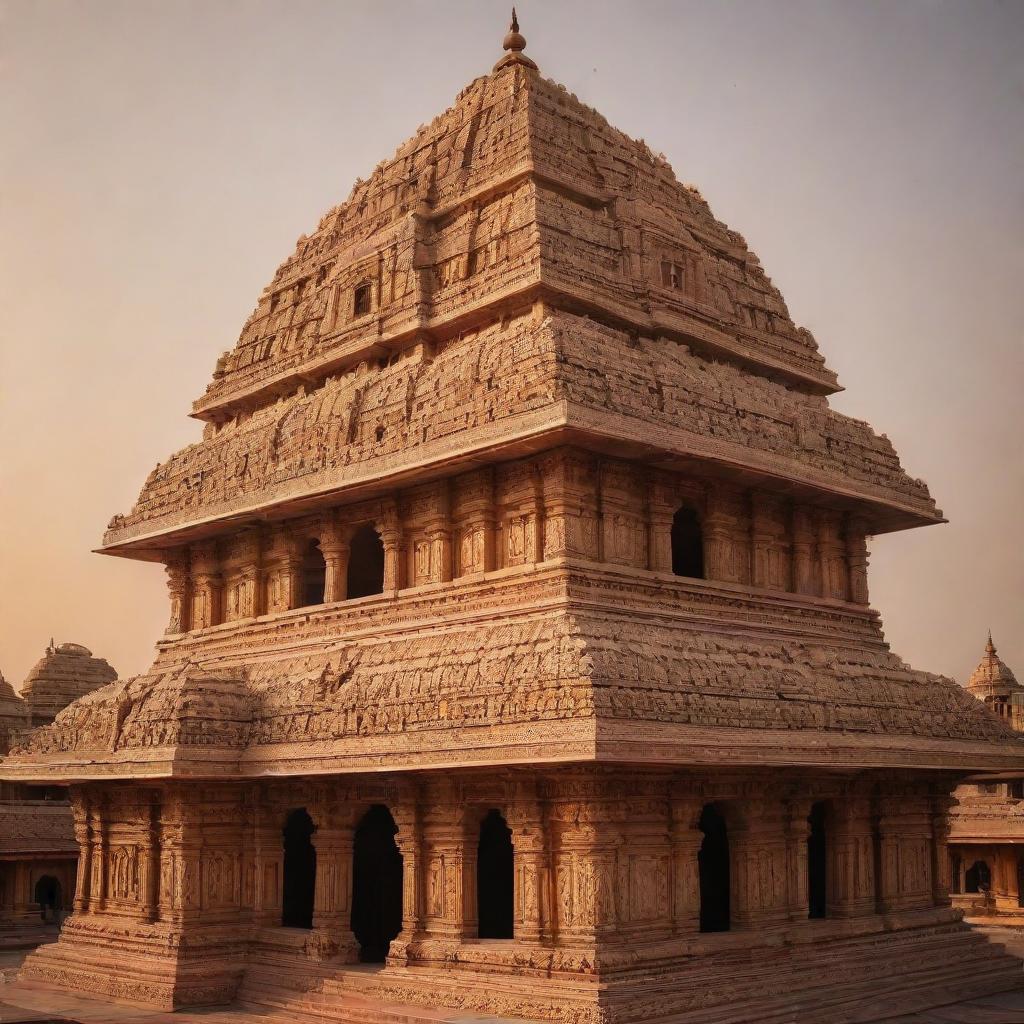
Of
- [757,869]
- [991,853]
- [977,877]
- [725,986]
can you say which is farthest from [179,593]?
[977,877]

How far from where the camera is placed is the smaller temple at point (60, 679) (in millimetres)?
36438

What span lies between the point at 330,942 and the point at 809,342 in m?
12.7

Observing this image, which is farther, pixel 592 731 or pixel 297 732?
pixel 297 732

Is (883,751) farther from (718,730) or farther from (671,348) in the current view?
(671,348)

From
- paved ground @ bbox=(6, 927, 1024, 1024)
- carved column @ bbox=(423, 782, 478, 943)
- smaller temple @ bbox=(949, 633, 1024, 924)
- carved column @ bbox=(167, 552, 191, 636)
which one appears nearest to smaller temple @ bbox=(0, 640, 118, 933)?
carved column @ bbox=(167, 552, 191, 636)

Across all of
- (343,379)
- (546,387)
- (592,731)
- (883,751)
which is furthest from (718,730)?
(343,379)

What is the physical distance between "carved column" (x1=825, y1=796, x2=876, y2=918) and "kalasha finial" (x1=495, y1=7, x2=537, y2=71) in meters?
12.8

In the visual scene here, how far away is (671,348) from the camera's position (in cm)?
2041

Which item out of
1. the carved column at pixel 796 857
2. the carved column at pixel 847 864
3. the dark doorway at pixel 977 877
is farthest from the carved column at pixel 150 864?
the dark doorway at pixel 977 877

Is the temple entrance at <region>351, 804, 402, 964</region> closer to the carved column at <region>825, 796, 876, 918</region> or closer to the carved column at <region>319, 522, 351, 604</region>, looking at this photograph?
the carved column at <region>319, 522, 351, 604</region>

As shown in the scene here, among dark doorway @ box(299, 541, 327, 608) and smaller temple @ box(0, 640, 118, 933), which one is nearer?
dark doorway @ box(299, 541, 327, 608)

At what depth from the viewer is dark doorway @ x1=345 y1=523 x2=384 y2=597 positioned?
23.1 m

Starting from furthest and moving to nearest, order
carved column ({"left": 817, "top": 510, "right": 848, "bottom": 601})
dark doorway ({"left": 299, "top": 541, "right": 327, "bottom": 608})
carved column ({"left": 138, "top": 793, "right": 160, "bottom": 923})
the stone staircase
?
1. dark doorway ({"left": 299, "top": 541, "right": 327, "bottom": 608})
2. carved column ({"left": 817, "top": 510, "right": 848, "bottom": 601})
3. carved column ({"left": 138, "top": 793, "right": 160, "bottom": 923})
4. the stone staircase

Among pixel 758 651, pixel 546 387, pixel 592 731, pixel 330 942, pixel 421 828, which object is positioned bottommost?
pixel 330 942
